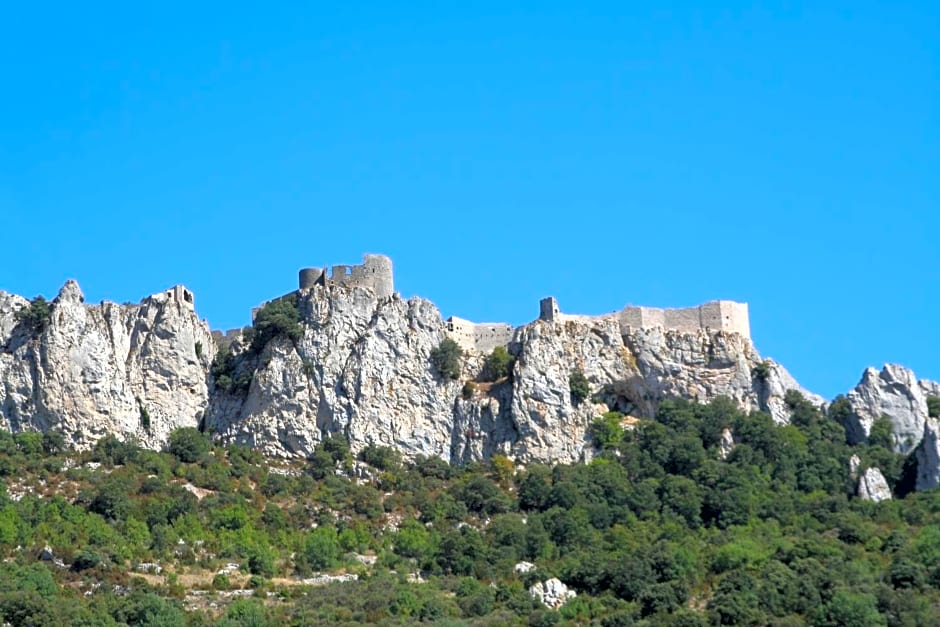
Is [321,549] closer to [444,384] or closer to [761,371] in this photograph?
[444,384]

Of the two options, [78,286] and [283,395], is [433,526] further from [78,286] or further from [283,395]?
[78,286]

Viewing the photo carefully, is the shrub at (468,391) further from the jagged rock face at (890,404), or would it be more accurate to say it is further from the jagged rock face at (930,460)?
the jagged rock face at (930,460)

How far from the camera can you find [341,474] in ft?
383

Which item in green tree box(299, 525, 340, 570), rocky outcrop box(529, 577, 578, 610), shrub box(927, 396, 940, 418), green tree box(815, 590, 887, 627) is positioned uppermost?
shrub box(927, 396, 940, 418)

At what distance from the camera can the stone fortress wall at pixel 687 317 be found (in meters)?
125

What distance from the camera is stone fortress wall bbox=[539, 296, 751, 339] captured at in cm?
12525

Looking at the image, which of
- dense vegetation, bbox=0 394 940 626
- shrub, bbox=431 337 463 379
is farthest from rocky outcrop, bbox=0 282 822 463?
dense vegetation, bbox=0 394 940 626

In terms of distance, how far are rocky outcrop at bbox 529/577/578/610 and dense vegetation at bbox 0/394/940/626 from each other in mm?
596

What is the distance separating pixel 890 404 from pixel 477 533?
2340 centimetres

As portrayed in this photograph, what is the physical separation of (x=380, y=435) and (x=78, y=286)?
1577 centimetres

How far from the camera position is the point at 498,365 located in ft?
402

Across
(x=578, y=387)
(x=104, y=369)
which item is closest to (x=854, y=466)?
(x=578, y=387)

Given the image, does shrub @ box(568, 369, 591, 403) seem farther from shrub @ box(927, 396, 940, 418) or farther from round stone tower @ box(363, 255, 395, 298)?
shrub @ box(927, 396, 940, 418)

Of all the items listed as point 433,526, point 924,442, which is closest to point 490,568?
point 433,526
